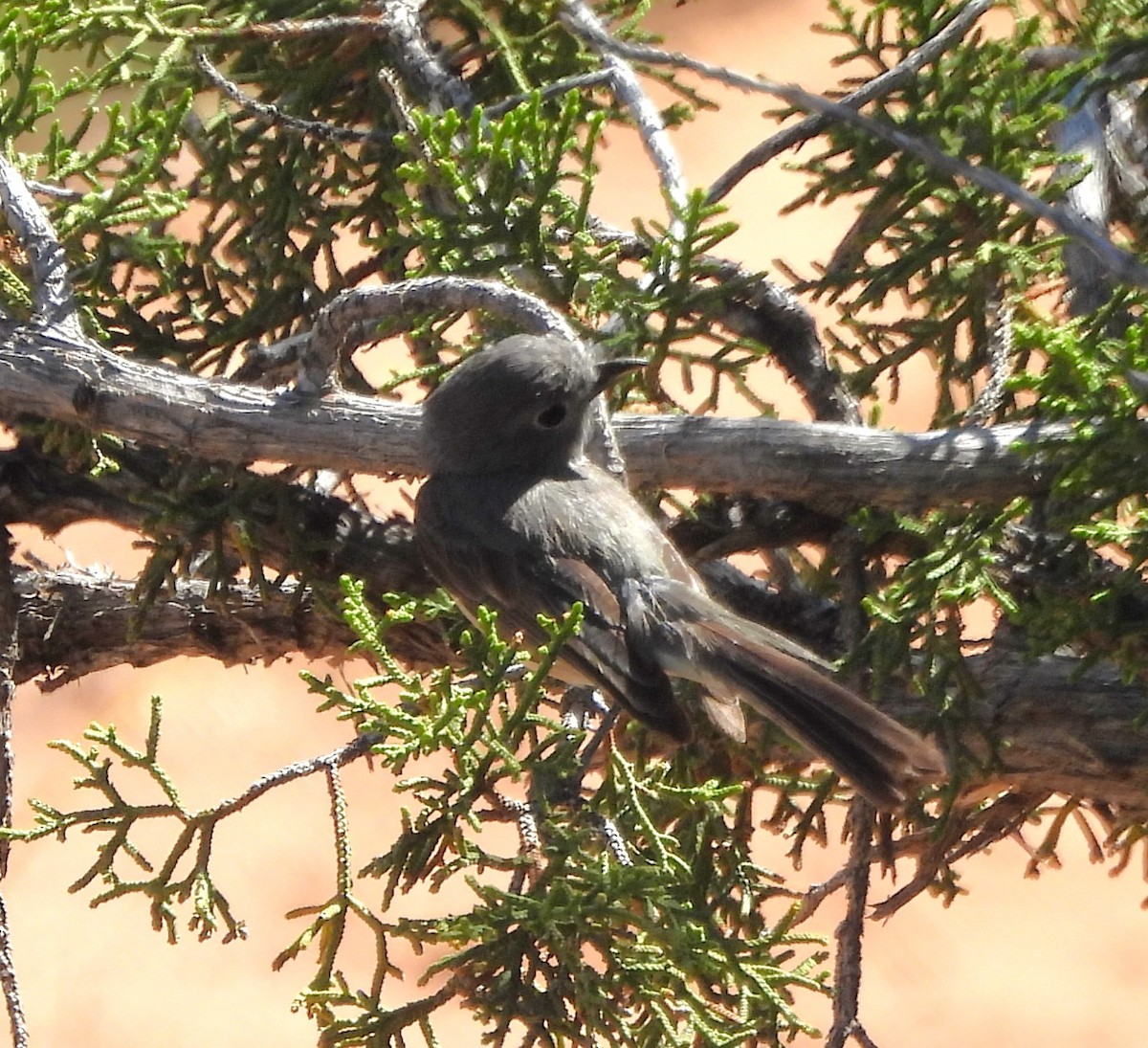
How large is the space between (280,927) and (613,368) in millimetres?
3787

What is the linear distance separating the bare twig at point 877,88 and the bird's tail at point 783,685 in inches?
31.6

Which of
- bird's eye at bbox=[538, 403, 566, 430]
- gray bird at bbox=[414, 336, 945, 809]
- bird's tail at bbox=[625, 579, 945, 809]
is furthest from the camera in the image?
bird's eye at bbox=[538, 403, 566, 430]

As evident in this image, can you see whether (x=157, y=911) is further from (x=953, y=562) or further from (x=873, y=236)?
(x=873, y=236)

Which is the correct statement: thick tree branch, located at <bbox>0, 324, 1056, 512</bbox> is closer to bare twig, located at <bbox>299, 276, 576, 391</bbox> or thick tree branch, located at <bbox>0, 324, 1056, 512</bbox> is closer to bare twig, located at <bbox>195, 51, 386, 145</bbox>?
bare twig, located at <bbox>299, 276, 576, 391</bbox>

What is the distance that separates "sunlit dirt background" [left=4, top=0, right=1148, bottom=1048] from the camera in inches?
203

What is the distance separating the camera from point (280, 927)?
5.49m

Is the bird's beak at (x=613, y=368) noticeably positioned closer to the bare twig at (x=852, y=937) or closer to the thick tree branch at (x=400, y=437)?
the thick tree branch at (x=400, y=437)

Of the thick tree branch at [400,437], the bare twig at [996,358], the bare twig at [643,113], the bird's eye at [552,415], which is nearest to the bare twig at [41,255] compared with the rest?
the thick tree branch at [400,437]

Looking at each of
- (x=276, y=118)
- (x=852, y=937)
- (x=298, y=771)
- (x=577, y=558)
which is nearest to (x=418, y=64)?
(x=276, y=118)

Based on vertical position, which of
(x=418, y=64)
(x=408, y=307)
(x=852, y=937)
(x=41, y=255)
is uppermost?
(x=418, y=64)

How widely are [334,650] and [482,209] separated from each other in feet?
3.92

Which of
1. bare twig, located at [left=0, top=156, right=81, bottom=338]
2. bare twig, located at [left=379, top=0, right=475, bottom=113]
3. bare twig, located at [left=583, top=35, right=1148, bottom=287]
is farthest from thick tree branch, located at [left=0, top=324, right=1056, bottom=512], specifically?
bare twig, located at [left=379, top=0, right=475, bottom=113]

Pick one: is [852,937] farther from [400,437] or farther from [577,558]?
[400,437]

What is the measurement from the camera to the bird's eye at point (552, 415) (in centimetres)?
266
